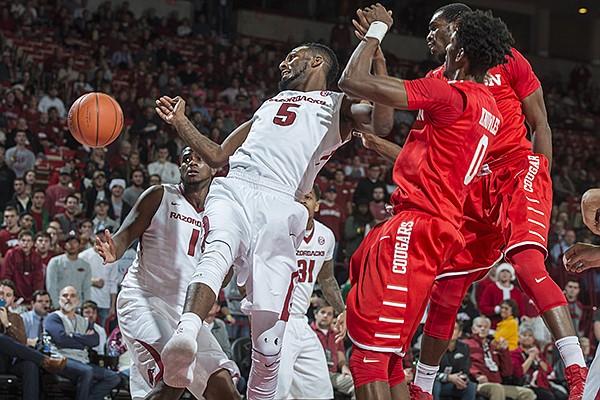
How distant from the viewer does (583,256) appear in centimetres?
415

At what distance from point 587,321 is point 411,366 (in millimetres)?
4955

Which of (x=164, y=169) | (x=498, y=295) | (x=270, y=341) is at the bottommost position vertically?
(x=498, y=295)

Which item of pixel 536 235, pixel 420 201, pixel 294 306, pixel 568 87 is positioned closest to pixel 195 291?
pixel 420 201

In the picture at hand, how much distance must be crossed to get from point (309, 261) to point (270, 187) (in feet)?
8.40

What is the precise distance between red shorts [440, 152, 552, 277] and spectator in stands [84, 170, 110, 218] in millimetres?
8505

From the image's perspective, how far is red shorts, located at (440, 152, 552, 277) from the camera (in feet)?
18.0

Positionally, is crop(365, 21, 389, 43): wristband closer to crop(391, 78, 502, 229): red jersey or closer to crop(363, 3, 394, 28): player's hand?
crop(363, 3, 394, 28): player's hand

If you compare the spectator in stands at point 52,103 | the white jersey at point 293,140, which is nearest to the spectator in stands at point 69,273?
the spectator in stands at point 52,103

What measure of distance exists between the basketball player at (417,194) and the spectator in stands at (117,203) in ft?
28.8

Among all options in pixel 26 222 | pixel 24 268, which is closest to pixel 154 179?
pixel 26 222

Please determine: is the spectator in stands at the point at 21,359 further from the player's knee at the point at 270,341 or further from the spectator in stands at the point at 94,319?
the player's knee at the point at 270,341

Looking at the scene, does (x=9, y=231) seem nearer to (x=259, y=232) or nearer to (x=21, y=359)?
(x=21, y=359)

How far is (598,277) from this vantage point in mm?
16141

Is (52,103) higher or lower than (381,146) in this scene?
lower
